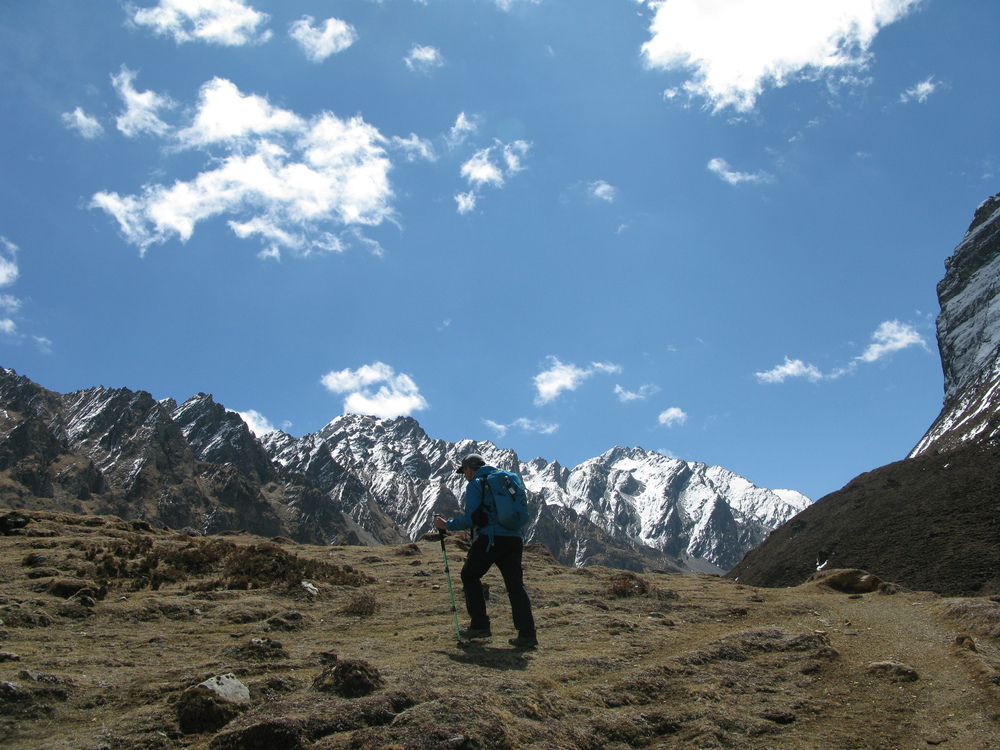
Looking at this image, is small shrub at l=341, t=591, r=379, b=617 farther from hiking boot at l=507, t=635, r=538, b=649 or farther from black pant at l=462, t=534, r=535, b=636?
hiking boot at l=507, t=635, r=538, b=649

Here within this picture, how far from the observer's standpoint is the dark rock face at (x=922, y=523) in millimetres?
55969

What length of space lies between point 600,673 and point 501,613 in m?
5.46

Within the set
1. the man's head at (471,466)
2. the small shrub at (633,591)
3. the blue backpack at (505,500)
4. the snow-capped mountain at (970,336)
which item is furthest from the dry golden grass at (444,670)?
the snow-capped mountain at (970,336)

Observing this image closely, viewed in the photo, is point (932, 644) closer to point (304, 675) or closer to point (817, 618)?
point (817, 618)

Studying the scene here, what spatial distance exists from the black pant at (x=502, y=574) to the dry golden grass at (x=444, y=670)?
1.90 ft

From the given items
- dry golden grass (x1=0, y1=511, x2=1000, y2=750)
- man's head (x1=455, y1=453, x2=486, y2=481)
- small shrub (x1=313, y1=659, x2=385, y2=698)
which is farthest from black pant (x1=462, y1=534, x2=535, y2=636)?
small shrub (x1=313, y1=659, x2=385, y2=698)

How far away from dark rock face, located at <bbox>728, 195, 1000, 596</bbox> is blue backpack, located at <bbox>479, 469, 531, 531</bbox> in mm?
54415

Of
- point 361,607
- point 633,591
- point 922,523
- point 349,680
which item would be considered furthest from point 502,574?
point 922,523

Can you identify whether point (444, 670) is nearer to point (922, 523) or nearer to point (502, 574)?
point (502, 574)

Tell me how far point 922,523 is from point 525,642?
2915 inches

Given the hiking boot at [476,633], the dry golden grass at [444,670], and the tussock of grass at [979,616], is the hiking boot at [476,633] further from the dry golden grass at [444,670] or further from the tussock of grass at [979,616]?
the tussock of grass at [979,616]

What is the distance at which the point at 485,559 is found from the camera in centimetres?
1049

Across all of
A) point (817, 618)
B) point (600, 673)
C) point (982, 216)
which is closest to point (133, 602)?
point (600, 673)

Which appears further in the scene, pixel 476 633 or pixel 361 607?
pixel 361 607
